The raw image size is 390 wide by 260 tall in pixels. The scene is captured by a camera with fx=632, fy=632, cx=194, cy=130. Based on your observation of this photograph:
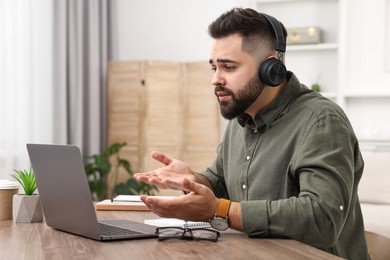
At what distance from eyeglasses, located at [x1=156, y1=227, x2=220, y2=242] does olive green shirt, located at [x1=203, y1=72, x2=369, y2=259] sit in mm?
95

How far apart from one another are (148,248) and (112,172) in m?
3.98

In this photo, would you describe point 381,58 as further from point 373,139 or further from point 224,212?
point 224,212

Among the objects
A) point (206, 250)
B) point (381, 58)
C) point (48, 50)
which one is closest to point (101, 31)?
point (48, 50)

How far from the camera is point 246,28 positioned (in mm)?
1896

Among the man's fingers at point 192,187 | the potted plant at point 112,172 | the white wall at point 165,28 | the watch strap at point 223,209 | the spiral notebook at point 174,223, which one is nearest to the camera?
the man's fingers at point 192,187

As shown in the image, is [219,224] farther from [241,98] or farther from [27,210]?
[27,210]

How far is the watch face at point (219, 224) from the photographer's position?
1572 millimetres

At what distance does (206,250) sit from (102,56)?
4.40 metres

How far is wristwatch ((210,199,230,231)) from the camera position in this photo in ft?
5.16

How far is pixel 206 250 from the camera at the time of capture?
4.63ft

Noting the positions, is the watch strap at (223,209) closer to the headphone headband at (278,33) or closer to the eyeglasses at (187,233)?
Answer: the eyeglasses at (187,233)

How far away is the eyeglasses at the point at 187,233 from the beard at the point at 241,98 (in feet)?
1.41

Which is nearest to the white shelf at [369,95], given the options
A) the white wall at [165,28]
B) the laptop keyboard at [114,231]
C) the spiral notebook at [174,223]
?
the white wall at [165,28]

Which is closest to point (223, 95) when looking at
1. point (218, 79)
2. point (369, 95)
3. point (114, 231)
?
point (218, 79)
